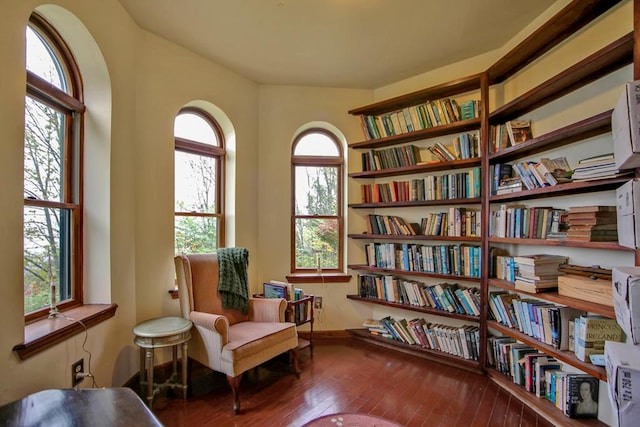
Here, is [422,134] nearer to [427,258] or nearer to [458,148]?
[458,148]

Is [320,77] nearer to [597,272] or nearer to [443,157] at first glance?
[443,157]

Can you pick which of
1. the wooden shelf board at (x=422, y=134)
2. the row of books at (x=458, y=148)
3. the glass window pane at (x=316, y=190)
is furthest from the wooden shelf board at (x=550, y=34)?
the glass window pane at (x=316, y=190)

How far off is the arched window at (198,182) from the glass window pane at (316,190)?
897 millimetres

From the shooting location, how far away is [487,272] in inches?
95.7

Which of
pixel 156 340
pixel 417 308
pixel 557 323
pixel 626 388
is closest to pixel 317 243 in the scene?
pixel 417 308

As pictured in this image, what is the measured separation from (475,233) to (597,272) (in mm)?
946

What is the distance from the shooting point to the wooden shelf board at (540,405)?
1.75 metres

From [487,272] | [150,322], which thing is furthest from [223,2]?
[487,272]

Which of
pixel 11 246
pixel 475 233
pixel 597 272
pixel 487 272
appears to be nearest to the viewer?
pixel 11 246

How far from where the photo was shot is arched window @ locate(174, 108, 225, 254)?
280cm

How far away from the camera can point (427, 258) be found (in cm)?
284

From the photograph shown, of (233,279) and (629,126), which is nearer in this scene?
(629,126)

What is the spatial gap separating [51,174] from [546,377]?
3.49m

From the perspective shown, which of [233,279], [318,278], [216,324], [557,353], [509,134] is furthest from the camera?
[318,278]
